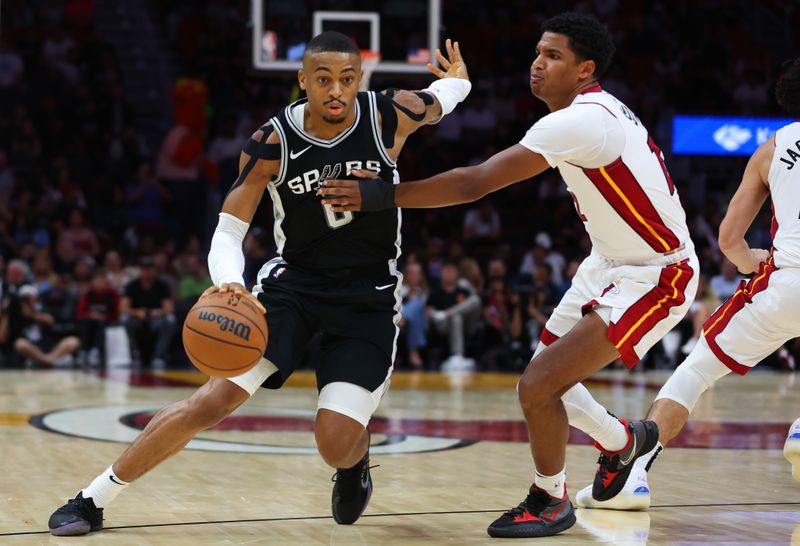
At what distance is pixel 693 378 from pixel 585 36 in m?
1.71

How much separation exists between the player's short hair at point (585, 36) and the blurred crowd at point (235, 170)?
7487 mm

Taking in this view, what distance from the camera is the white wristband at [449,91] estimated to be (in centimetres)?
518

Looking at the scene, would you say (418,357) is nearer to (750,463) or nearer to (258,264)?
(258,264)

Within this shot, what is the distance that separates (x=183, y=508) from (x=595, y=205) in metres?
2.14

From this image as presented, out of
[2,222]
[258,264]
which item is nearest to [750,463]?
[258,264]

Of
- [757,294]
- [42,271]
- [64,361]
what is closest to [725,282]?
[64,361]

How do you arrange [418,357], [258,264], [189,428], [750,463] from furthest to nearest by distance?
[418,357]
[258,264]
[750,463]
[189,428]

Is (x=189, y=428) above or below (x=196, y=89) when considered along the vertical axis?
below

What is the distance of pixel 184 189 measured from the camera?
1688cm

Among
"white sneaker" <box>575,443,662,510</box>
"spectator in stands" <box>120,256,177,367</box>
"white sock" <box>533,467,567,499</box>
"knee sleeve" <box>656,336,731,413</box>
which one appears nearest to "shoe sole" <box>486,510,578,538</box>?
"white sock" <box>533,467,567,499</box>

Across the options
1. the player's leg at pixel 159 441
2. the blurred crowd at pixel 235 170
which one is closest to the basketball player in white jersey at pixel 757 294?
the player's leg at pixel 159 441

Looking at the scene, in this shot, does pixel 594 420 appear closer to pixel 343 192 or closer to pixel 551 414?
pixel 551 414

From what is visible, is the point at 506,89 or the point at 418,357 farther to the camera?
the point at 506,89

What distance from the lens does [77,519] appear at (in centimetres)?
444
